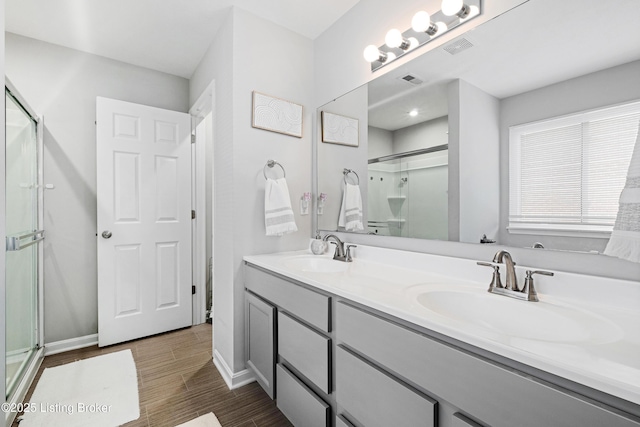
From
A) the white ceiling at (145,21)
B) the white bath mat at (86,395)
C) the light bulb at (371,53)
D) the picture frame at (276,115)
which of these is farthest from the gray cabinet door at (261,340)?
the white ceiling at (145,21)

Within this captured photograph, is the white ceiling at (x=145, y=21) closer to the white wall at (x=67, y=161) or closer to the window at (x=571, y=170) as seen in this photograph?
the white wall at (x=67, y=161)

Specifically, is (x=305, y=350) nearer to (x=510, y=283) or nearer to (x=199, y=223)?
(x=510, y=283)

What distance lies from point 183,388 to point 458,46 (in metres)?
2.47

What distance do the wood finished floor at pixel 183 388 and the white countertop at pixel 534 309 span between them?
83 cm

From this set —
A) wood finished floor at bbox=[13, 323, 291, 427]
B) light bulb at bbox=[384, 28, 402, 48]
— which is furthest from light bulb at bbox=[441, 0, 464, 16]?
wood finished floor at bbox=[13, 323, 291, 427]

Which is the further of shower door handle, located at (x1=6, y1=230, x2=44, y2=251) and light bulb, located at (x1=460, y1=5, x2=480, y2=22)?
shower door handle, located at (x1=6, y1=230, x2=44, y2=251)

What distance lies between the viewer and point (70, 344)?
7.87 feet

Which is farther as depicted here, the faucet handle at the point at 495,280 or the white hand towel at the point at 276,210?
the white hand towel at the point at 276,210

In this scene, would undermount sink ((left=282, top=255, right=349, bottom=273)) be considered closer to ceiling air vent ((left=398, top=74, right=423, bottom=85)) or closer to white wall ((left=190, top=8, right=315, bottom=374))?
white wall ((left=190, top=8, right=315, bottom=374))

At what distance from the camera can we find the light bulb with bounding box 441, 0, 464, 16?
51.3 inches

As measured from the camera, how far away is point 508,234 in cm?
122

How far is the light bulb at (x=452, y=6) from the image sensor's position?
4.27ft

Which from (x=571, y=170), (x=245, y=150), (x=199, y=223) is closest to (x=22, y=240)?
(x=199, y=223)

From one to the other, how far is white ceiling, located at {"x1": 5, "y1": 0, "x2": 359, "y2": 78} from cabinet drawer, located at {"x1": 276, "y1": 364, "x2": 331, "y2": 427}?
86.5 inches
